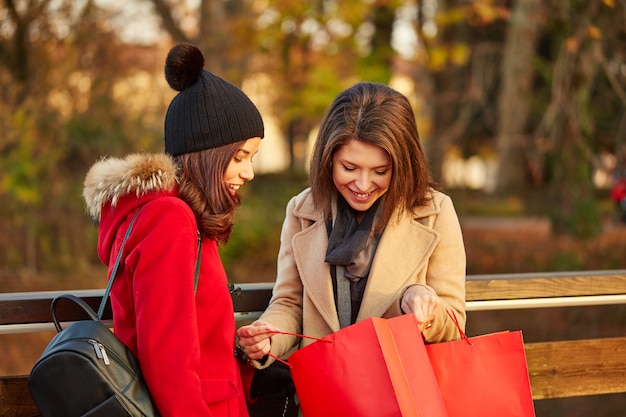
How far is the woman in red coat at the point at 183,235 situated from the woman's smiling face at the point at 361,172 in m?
0.30

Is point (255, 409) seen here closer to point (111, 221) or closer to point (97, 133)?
point (111, 221)

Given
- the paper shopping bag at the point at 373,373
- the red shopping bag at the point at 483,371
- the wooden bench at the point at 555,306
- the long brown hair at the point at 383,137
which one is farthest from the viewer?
the wooden bench at the point at 555,306

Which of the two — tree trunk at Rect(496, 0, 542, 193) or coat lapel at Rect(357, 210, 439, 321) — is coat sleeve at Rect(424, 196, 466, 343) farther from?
tree trunk at Rect(496, 0, 542, 193)

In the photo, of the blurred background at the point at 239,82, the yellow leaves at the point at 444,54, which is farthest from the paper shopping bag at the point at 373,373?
the yellow leaves at the point at 444,54

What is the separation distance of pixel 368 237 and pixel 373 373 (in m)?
0.54

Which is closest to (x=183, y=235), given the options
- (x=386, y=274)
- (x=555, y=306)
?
(x=386, y=274)

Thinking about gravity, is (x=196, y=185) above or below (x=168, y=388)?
above

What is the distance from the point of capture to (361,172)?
2.81 meters

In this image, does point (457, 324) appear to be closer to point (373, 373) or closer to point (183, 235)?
point (373, 373)

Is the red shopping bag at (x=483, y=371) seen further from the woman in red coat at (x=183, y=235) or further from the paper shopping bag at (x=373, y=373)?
the woman in red coat at (x=183, y=235)

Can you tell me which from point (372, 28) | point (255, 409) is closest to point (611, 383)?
point (255, 409)

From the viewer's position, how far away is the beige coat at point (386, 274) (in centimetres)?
282

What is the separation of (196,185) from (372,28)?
11.8 meters

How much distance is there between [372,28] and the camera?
14.0m
